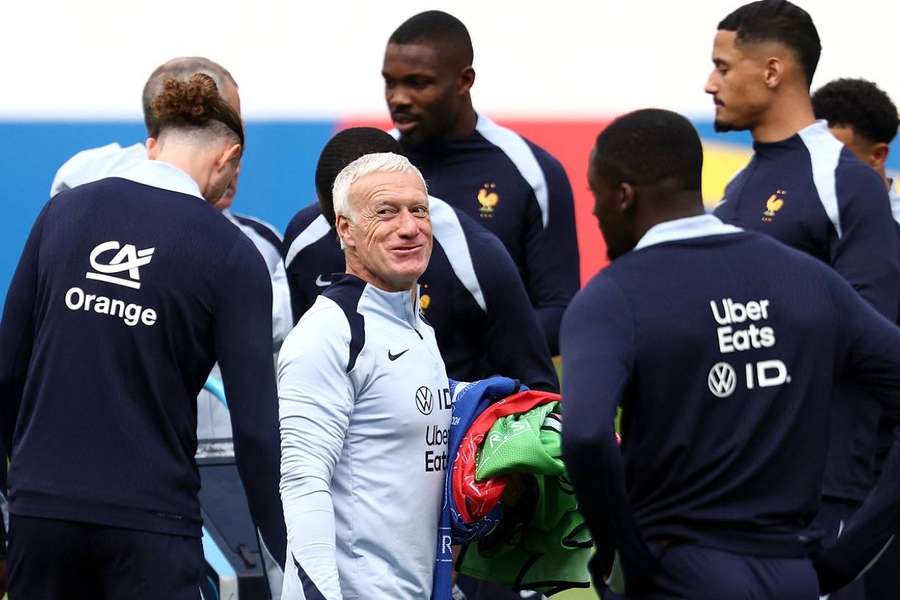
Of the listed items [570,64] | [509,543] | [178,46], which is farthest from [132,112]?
[509,543]

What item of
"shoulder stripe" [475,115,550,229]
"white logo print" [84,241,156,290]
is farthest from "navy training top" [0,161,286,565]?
"shoulder stripe" [475,115,550,229]

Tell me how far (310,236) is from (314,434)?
1.38 meters

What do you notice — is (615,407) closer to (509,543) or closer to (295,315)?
(509,543)

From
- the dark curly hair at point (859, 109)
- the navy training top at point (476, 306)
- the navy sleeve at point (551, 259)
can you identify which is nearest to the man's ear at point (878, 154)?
the dark curly hair at point (859, 109)

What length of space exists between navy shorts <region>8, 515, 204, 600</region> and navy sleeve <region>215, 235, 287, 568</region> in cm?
21

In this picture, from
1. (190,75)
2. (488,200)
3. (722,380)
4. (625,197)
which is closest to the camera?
(722,380)

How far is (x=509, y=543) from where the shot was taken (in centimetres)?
401

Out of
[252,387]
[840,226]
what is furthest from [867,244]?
[252,387]

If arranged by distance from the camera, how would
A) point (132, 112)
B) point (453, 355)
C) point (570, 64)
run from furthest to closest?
point (570, 64) → point (132, 112) → point (453, 355)

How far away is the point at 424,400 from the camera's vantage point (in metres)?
3.66

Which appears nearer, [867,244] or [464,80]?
[867,244]

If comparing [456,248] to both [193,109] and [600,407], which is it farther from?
[600,407]

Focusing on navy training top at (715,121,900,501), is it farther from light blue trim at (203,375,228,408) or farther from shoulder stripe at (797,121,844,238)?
light blue trim at (203,375,228,408)

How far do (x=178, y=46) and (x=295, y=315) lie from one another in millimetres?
4387
